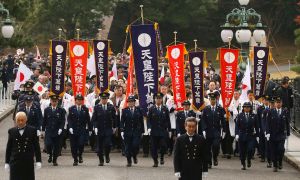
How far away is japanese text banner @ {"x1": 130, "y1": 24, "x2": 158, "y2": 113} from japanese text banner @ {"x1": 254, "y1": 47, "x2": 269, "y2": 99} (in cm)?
316

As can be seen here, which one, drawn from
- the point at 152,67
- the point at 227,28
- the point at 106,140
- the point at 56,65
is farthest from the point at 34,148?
the point at 227,28

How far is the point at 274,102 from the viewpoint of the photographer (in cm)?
2072

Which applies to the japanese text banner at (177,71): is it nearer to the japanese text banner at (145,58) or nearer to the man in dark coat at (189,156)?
the japanese text banner at (145,58)

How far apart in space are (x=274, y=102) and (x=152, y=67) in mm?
3358

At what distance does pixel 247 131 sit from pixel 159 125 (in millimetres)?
2140

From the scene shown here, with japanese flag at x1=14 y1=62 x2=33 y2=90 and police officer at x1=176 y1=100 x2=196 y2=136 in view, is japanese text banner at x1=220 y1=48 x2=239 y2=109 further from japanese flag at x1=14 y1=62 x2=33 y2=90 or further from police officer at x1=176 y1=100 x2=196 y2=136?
japanese flag at x1=14 y1=62 x2=33 y2=90

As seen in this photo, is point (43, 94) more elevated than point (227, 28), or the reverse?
point (227, 28)

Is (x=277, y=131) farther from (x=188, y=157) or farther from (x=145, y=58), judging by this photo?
(x=188, y=157)

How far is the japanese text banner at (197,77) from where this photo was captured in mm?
22562

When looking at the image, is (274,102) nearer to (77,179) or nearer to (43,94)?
(77,179)

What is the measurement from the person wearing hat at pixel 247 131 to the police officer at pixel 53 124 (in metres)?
4.37

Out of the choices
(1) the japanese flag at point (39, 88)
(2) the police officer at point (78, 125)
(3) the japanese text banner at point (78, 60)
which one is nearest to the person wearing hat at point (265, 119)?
(2) the police officer at point (78, 125)

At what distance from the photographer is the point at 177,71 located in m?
23.7

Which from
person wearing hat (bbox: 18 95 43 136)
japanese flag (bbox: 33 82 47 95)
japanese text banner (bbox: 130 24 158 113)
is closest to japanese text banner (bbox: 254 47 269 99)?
japanese text banner (bbox: 130 24 158 113)
